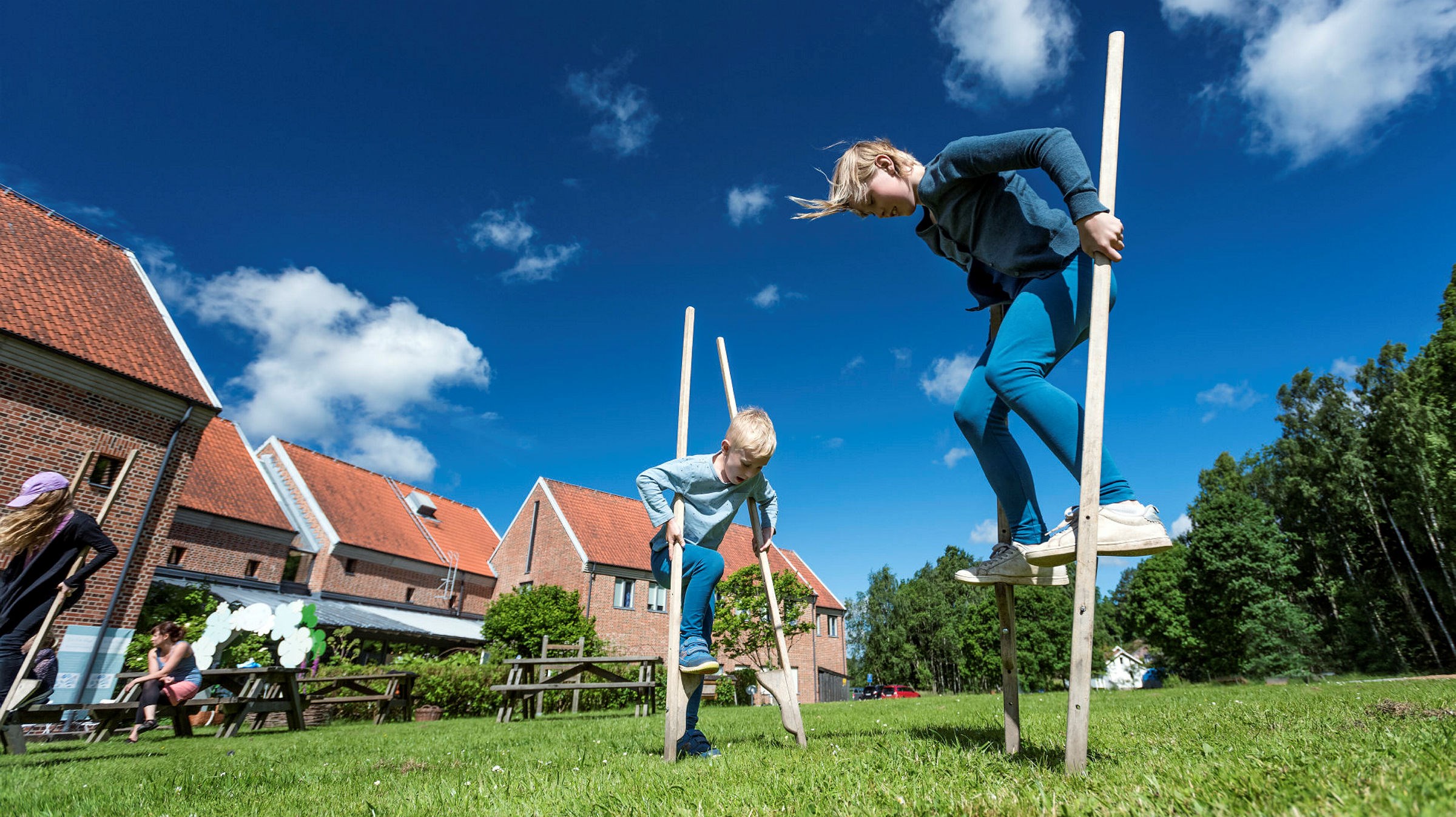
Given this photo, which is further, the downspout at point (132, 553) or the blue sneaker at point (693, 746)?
the downspout at point (132, 553)

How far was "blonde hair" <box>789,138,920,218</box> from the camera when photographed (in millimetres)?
3490

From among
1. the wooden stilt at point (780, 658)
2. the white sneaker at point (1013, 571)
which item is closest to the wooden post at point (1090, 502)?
the white sneaker at point (1013, 571)

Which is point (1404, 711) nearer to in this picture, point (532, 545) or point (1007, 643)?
point (1007, 643)

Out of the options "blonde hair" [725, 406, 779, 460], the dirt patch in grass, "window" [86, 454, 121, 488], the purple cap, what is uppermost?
"window" [86, 454, 121, 488]

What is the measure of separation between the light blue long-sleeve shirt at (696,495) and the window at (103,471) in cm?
1984

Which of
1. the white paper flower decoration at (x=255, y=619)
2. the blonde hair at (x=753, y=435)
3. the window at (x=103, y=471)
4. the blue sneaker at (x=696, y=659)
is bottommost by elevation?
the blue sneaker at (x=696, y=659)

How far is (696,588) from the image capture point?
468cm

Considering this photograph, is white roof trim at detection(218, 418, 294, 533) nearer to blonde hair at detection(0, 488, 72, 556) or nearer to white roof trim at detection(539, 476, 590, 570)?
white roof trim at detection(539, 476, 590, 570)

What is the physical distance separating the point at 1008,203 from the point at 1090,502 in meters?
1.49

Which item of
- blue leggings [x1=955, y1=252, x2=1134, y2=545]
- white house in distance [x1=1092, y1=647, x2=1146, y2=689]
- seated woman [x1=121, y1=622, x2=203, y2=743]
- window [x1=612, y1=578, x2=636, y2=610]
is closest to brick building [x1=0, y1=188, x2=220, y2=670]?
seated woman [x1=121, y1=622, x2=203, y2=743]

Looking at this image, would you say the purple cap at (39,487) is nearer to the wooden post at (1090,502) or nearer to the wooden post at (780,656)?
the wooden post at (780,656)

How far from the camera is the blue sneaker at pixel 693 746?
4.36 m

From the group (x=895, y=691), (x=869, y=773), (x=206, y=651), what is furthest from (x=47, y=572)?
(x=895, y=691)

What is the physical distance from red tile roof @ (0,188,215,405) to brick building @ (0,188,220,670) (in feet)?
0.10
